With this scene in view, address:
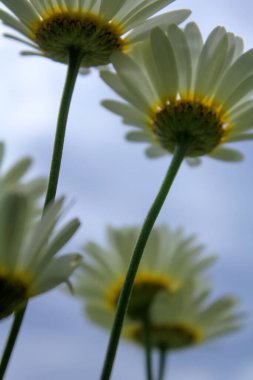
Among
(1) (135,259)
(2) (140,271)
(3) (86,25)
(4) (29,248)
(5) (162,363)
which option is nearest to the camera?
(4) (29,248)

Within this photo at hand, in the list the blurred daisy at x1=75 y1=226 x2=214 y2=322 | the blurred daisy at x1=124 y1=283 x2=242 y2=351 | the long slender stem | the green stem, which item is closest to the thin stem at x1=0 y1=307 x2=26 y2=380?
the long slender stem

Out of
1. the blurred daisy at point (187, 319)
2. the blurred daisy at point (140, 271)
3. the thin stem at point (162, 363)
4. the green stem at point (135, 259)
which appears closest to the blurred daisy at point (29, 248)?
the green stem at point (135, 259)

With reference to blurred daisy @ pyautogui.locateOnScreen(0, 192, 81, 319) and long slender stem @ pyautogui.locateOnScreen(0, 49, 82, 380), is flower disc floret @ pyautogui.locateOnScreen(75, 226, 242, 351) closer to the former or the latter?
long slender stem @ pyautogui.locateOnScreen(0, 49, 82, 380)

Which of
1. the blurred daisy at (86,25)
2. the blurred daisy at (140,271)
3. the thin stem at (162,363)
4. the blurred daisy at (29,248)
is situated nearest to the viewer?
the blurred daisy at (29,248)

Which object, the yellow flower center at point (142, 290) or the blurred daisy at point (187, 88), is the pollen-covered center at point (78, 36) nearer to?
the blurred daisy at point (187, 88)

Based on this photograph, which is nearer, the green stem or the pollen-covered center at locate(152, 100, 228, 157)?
the green stem

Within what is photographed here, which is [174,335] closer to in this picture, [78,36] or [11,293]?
[78,36]

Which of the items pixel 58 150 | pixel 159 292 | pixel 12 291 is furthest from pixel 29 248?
pixel 159 292
